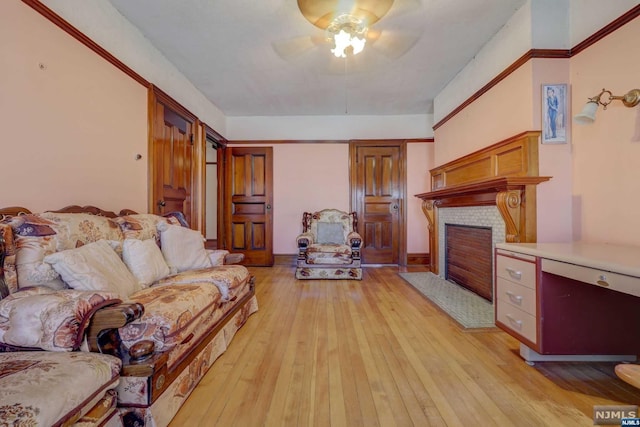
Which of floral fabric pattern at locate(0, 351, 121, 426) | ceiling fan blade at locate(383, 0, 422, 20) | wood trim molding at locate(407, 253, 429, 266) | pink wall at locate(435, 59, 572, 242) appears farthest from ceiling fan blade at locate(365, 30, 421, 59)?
wood trim molding at locate(407, 253, 429, 266)

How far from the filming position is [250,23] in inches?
96.5

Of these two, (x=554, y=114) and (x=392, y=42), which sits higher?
(x=392, y=42)

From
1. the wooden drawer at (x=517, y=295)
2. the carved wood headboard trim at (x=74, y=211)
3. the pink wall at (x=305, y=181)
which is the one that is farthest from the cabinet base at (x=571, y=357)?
the pink wall at (x=305, y=181)

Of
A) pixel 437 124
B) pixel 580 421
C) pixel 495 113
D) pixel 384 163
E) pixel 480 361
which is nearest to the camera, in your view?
pixel 580 421

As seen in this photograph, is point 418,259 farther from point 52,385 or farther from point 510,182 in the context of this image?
A: point 52,385

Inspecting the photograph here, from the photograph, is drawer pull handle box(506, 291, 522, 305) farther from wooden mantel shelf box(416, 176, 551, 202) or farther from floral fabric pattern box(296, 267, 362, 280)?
floral fabric pattern box(296, 267, 362, 280)

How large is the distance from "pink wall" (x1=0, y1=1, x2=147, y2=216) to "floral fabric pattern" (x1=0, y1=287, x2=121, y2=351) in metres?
0.74

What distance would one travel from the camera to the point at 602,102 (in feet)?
6.53

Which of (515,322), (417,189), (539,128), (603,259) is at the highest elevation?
(539,128)

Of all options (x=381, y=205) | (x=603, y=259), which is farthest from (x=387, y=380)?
(x=381, y=205)

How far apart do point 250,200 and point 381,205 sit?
226 cm

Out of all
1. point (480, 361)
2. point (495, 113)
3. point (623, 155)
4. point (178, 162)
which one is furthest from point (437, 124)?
point (178, 162)

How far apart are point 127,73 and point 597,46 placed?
3.67 metres

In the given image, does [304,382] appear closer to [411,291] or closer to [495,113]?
[411,291]
